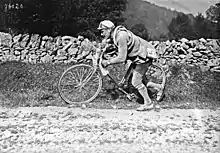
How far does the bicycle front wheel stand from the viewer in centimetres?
507

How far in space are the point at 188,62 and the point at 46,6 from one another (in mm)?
4483

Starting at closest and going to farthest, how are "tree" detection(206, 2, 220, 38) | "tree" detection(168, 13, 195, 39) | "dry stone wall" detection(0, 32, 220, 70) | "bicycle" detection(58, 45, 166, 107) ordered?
"bicycle" detection(58, 45, 166, 107)
"dry stone wall" detection(0, 32, 220, 70)
"tree" detection(206, 2, 220, 38)
"tree" detection(168, 13, 195, 39)

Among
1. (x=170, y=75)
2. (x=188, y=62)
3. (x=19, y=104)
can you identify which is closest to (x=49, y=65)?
(x=19, y=104)

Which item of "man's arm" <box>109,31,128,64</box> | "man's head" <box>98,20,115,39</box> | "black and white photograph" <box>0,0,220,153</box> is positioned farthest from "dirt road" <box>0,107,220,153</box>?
"man's head" <box>98,20,115,39</box>

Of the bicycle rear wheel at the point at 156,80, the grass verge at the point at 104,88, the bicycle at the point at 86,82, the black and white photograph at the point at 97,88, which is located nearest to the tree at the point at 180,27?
the black and white photograph at the point at 97,88

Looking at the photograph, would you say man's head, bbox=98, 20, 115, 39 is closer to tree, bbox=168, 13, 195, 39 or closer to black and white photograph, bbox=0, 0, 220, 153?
black and white photograph, bbox=0, 0, 220, 153

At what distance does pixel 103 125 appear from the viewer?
13.1 feet

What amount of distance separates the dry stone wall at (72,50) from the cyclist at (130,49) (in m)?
2.68

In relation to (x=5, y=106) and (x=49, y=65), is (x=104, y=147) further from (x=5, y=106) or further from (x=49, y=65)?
(x=49, y=65)

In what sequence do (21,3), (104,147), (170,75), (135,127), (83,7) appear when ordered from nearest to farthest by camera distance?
(104,147) < (135,127) < (170,75) < (21,3) < (83,7)

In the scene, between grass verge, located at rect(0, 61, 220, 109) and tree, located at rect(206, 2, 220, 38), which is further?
tree, located at rect(206, 2, 220, 38)

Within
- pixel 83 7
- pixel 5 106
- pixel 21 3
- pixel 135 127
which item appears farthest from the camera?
pixel 83 7

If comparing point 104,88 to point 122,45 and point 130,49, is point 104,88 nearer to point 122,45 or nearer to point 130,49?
point 130,49

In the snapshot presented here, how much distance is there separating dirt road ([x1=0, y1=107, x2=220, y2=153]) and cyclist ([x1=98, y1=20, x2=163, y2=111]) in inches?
22.1
